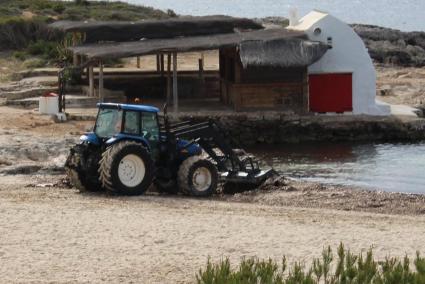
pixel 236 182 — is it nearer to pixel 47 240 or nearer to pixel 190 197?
pixel 190 197

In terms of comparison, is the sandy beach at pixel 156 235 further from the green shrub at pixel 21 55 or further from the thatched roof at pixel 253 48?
the green shrub at pixel 21 55

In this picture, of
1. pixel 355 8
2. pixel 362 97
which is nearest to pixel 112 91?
pixel 362 97

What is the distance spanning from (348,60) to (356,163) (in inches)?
264

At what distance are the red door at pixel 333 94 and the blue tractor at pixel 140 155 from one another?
15034mm

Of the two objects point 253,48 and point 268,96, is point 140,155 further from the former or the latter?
point 268,96

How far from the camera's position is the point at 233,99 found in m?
36.4

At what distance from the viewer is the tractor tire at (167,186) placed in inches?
846

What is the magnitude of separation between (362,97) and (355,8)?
429 ft

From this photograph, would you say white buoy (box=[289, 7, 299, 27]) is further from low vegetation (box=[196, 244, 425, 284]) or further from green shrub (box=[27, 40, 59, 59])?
low vegetation (box=[196, 244, 425, 284])

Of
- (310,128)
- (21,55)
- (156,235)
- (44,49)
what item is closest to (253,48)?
(310,128)

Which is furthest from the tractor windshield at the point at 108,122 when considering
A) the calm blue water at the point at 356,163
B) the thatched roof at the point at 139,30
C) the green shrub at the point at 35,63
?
the green shrub at the point at 35,63

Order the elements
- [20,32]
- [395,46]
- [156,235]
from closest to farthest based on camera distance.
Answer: [156,235], [20,32], [395,46]

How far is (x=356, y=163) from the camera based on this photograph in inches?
1232

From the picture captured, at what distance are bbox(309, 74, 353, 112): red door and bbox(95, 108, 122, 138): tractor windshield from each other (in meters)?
17.0
